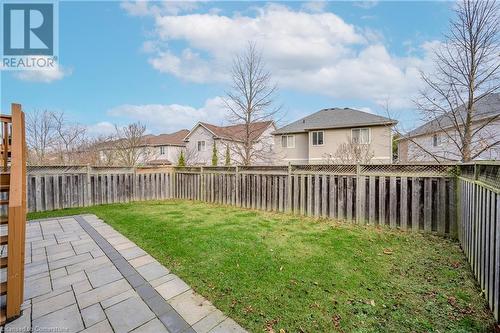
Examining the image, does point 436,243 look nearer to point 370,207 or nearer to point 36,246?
point 370,207

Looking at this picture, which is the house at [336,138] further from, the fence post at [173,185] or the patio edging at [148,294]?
the patio edging at [148,294]

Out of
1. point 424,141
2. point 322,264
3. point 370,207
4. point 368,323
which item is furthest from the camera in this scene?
point 424,141

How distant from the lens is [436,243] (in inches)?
154

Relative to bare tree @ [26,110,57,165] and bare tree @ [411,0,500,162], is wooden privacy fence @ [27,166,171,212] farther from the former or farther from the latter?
bare tree @ [411,0,500,162]

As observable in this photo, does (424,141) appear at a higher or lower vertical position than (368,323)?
higher

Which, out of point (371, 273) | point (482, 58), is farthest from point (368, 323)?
point (482, 58)

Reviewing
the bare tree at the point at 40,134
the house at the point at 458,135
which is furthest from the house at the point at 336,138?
the bare tree at the point at 40,134

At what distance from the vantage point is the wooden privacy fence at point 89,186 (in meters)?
6.73

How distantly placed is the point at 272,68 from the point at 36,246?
1187 centimetres

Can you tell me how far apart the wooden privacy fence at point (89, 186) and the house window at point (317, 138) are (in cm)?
1220

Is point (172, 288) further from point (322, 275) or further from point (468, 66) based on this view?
point (468, 66)

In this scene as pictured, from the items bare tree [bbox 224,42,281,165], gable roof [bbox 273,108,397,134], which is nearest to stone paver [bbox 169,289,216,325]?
bare tree [bbox 224,42,281,165]

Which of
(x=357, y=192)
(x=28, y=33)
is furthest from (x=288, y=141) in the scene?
(x=28, y=33)

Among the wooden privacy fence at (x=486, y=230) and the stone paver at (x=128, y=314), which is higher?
the wooden privacy fence at (x=486, y=230)
